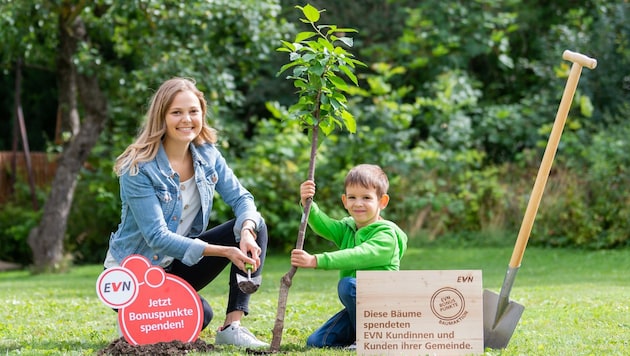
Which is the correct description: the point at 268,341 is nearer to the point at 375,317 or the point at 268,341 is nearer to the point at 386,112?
the point at 375,317

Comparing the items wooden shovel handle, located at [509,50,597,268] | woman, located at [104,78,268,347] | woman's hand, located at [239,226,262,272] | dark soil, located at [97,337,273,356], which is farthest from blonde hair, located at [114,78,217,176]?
wooden shovel handle, located at [509,50,597,268]

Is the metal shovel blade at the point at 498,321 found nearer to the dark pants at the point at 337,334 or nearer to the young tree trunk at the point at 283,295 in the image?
the dark pants at the point at 337,334

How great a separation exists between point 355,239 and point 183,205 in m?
0.86

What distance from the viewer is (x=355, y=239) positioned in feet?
14.2

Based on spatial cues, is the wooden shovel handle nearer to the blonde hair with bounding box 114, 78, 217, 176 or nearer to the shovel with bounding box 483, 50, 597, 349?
the shovel with bounding box 483, 50, 597, 349

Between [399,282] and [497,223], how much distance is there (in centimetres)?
700

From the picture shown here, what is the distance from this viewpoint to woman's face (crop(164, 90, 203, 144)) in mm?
4312

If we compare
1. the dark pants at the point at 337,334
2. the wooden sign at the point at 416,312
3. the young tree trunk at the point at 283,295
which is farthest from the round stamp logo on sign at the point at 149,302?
the wooden sign at the point at 416,312

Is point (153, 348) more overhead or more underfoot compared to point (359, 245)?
more underfoot

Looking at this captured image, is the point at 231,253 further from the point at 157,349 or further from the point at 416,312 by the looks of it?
the point at 416,312

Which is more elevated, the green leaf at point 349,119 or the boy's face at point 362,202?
the green leaf at point 349,119

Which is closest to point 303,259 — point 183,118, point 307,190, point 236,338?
point 307,190

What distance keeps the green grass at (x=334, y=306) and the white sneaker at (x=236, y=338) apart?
14 centimetres

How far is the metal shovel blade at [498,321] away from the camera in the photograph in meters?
4.16
